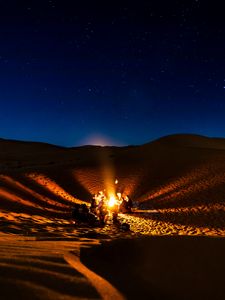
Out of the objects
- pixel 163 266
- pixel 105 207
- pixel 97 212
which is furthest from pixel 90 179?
pixel 163 266

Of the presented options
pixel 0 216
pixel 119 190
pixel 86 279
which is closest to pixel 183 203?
pixel 119 190

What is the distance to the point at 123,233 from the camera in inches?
435

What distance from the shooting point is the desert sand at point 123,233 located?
4160 mm

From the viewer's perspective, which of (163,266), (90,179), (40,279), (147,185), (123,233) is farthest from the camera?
(90,179)

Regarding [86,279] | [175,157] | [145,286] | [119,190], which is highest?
[175,157]

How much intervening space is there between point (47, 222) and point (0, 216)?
156cm

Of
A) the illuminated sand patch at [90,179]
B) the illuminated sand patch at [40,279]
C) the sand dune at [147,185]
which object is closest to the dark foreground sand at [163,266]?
the illuminated sand patch at [40,279]

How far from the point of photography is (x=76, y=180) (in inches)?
949

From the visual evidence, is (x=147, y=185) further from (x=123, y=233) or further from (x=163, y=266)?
(x=163, y=266)

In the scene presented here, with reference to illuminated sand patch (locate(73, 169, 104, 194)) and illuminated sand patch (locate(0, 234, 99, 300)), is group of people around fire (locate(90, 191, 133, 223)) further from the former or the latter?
illuminated sand patch (locate(0, 234, 99, 300))

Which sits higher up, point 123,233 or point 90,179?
point 90,179

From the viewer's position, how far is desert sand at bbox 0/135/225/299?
416 centimetres

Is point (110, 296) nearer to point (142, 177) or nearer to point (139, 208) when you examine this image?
point (139, 208)

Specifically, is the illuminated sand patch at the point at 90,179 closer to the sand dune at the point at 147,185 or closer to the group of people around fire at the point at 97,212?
the sand dune at the point at 147,185
